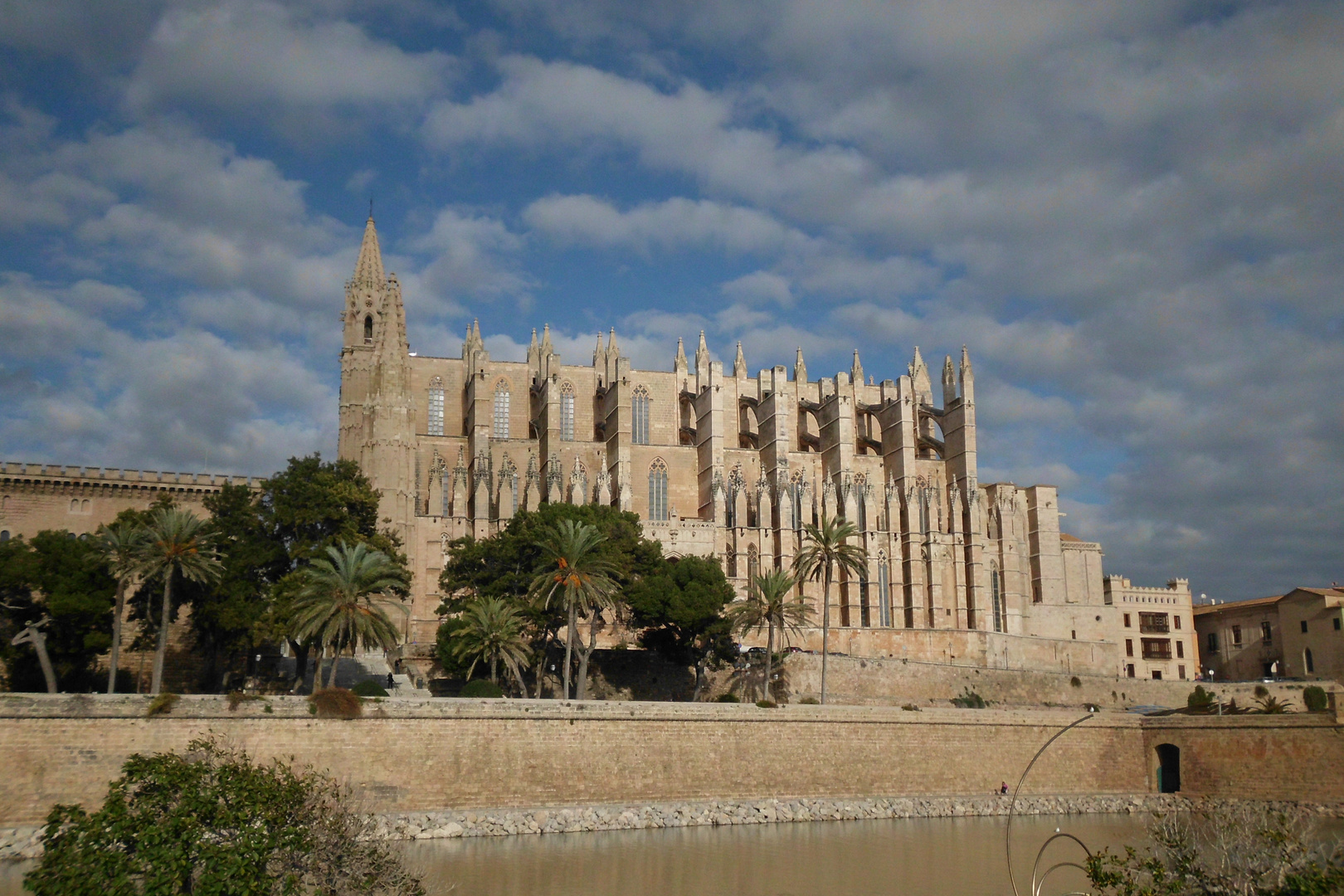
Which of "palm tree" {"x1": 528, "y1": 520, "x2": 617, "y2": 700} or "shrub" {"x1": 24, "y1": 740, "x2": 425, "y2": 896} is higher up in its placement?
A: "palm tree" {"x1": 528, "y1": 520, "x2": 617, "y2": 700}

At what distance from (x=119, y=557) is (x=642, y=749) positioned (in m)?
16.3

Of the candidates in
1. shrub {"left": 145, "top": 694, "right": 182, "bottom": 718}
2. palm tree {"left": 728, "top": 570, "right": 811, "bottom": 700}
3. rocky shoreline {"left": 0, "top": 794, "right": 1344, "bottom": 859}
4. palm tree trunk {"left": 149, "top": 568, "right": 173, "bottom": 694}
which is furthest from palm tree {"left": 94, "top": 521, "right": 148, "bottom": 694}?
palm tree {"left": 728, "top": 570, "right": 811, "bottom": 700}

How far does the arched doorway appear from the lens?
42.1 metres

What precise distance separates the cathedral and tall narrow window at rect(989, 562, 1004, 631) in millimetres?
63

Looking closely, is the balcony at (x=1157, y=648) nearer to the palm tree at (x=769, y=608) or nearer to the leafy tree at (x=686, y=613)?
the palm tree at (x=769, y=608)

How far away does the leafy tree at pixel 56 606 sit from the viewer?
113 ft

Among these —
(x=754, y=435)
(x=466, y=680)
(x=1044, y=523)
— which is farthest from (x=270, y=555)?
(x=1044, y=523)

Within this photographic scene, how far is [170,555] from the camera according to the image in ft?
110

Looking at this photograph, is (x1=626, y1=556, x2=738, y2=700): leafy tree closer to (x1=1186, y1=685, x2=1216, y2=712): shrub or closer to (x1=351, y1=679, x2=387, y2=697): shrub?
(x1=351, y1=679, x2=387, y2=697): shrub

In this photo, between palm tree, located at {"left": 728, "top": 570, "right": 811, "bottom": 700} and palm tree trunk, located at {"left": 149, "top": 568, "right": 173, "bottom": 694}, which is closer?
palm tree trunk, located at {"left": 149, "top": 568, "right": 173, "bottom": 694}

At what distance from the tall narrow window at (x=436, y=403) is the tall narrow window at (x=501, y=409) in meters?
2.81

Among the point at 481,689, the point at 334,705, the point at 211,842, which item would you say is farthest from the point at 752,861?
the point at 211,842

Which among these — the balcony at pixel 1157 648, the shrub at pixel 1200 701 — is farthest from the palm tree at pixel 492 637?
the balcony at pixel 1157 648

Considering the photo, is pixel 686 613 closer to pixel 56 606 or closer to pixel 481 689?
pixel 481 689
